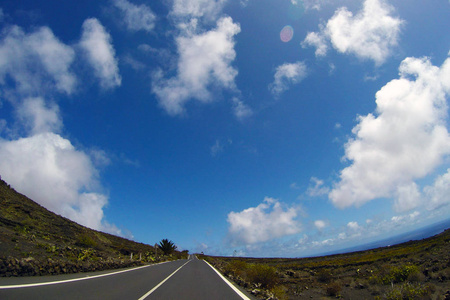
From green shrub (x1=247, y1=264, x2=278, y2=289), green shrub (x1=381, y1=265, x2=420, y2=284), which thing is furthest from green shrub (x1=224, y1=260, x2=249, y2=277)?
green shrub (x1=381, y1=265, x2=420, y2=284)

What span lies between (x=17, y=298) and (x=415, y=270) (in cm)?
2385

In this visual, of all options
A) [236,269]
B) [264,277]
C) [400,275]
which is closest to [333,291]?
[400,275]

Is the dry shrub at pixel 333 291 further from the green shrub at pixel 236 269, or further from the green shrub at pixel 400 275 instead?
the green shrub at pixel 236 269

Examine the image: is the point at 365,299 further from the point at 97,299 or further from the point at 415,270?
the point at 97,299

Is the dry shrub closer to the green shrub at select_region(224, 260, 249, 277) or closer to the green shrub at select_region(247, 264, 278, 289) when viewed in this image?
the green shrub at select_region(247, 264, 278, 289)

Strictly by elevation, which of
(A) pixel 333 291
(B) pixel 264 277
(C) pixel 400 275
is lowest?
(A) pixel 333 291

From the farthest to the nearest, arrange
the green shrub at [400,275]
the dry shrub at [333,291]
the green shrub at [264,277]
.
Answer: the dry shrub at [333,291] → the green shrub at [400,275] → the green shrub at [264,277]

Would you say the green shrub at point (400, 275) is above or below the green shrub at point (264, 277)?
below

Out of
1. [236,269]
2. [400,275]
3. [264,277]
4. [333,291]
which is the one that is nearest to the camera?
[264,277]

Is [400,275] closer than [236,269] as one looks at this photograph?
Yes

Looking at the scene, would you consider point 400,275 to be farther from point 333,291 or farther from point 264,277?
point 264,277

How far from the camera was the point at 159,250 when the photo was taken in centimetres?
5981

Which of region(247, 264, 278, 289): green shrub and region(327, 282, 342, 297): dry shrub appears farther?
region(327, 282, 342, 297): dry shrub

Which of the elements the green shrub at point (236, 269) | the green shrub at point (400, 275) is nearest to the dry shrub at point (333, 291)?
the green shrub at point (400, 275)
